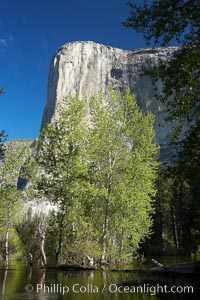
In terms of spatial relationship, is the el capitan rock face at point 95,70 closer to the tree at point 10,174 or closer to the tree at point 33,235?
the tree at point 10,174

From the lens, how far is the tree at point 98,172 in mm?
19875

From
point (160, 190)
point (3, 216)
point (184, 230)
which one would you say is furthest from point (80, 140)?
point (184, 230)

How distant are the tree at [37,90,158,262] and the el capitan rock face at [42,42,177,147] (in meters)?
90.6

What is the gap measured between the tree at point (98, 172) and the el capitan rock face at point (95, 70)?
297 feet

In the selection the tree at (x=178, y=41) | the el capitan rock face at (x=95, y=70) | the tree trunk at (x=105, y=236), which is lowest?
the tree trunk at (x=105, y=236)

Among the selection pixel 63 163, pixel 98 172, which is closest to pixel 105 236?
pixel 98 172

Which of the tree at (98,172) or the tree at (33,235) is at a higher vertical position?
the tree at (98,172)

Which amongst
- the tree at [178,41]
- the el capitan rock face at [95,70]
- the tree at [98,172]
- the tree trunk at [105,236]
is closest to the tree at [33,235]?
the tree at [98,172]

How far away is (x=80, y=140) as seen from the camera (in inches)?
831

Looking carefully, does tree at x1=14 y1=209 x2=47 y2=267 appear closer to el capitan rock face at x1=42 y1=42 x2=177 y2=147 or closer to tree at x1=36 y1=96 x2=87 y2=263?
tree at x1=36 y1=96 x2=87 y2=263

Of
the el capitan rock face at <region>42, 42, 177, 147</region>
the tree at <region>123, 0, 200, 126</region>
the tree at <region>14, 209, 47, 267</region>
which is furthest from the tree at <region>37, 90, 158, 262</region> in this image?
the el capitan rock face at <region>42, 42, 177, 147</region>

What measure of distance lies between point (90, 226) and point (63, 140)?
6.00 metres

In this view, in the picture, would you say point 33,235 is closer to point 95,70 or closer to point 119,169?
point 119,169

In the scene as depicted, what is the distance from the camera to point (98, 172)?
22312mm
